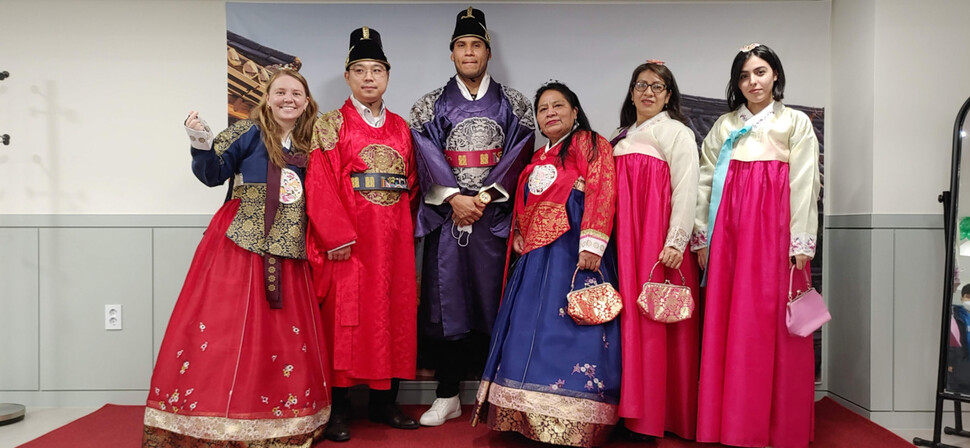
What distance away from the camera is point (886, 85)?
2.78 meters

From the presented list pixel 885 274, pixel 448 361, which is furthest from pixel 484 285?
pixel 885 274

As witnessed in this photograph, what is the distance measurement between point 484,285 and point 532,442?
26.0 inches

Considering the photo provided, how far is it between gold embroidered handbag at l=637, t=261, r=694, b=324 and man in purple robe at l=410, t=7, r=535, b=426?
2.10 feet

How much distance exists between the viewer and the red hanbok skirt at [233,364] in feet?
7.14

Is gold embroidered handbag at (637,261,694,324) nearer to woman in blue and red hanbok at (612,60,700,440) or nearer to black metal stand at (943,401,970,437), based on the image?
woman in blue and red hanbok at (612,60,700,440)

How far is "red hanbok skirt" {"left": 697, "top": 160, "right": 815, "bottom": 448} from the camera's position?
2.39m

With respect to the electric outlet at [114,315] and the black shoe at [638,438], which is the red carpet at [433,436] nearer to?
the black shoe at [638,438]

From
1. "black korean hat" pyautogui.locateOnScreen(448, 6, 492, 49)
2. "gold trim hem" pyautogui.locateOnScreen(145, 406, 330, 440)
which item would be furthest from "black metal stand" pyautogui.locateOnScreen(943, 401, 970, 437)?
"gold trim hem" pyautogui.locateOnScreen(145, 406, 330, 440)

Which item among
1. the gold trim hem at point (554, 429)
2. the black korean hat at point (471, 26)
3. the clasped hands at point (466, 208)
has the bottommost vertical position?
the gold trim hem at point (554, 429)

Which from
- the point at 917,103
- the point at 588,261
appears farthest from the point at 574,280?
the point at 917,103

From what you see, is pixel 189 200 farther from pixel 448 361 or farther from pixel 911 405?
pixel 911 405

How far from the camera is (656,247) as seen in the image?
7.97 feet

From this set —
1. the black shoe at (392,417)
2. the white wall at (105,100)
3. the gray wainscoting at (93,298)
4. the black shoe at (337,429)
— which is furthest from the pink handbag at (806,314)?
the white wall at (105,100)

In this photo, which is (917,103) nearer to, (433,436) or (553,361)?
(553,361)
